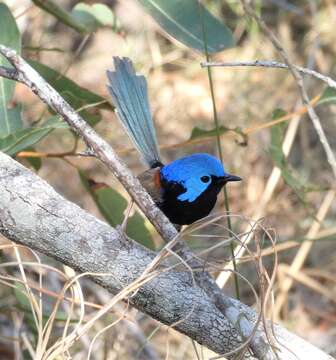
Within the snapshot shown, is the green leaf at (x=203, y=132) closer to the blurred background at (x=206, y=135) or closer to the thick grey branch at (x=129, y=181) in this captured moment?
the blurred background at (x=206, y=135)

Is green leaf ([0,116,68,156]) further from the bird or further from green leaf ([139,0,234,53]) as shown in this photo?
green leaf ([139,0,234,53])

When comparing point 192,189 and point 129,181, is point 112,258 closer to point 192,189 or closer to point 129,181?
point 129,181

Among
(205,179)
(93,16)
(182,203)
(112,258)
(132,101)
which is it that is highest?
(93,16)

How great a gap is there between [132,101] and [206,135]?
1.22 ft

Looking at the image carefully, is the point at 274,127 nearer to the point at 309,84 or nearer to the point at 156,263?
the point at 156,263

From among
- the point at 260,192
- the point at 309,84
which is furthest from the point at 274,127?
the point at 309,84

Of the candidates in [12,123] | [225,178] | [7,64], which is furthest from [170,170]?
[7,64]

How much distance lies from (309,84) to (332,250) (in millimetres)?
1574

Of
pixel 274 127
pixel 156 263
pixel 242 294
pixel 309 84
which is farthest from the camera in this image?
pixel 309 84

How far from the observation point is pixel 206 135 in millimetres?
3145

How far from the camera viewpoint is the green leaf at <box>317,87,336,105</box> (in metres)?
2.99

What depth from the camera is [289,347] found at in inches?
78.4

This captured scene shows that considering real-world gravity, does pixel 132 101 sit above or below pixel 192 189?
above

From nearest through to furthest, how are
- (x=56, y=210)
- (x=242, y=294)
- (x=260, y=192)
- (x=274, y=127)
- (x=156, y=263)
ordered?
(x=156, y=263) < (x=56, y=210) < (x=274, y=127) < (x=242, y=294) < (x=260, y=192)
